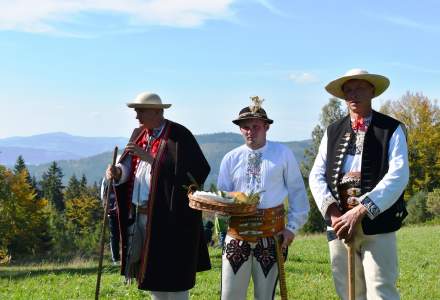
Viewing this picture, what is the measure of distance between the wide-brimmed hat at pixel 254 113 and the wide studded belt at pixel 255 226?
2.60 feet

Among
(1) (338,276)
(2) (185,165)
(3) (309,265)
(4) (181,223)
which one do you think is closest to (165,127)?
(2) (185,165)

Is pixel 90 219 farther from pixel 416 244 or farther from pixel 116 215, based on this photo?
pixel 116 215

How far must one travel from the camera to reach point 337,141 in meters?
5.21

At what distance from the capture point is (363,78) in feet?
16.5

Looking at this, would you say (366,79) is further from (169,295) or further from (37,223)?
(37,223)

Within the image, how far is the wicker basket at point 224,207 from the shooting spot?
483cm

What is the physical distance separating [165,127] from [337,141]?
5.23 feet

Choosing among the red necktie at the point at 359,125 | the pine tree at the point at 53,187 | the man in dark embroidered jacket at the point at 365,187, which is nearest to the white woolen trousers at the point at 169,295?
the man in dark embroidered jacket at the point at 365,187

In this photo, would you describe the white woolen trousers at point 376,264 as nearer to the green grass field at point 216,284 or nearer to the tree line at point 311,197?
the green grass field at point 216,284

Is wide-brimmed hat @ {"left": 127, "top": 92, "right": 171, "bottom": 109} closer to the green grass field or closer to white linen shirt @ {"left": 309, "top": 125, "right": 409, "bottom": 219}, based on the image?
white linen shirt @ {"left": 309, "top": 125, "right": 409, "bottom": 219}

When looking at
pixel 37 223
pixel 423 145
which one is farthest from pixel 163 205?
pixel 37 223

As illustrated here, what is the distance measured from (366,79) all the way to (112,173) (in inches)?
94.8

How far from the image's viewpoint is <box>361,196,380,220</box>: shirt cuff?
15.5 feet

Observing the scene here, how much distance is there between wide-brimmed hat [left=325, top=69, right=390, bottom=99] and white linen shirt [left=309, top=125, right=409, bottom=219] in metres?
0.40
